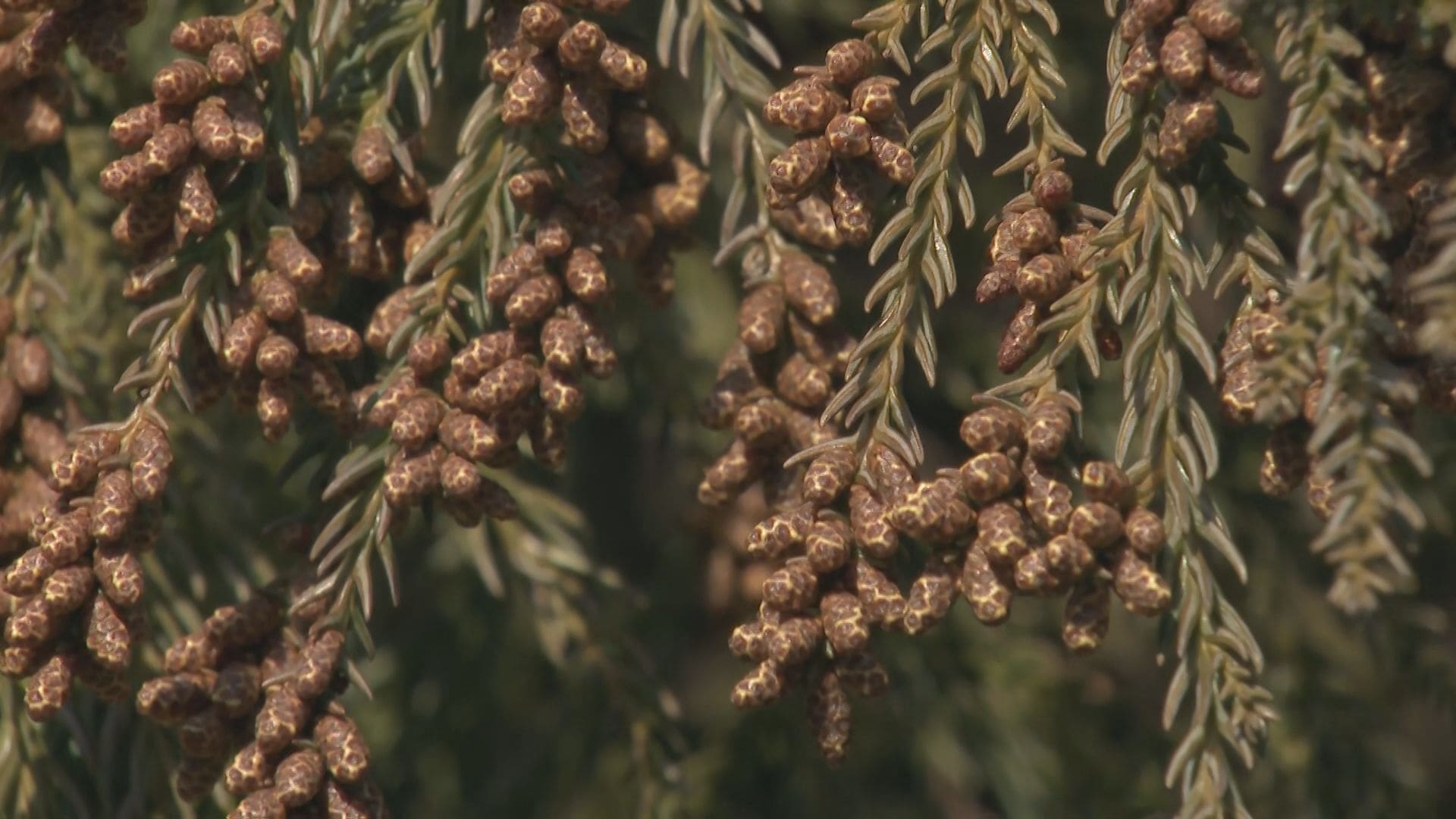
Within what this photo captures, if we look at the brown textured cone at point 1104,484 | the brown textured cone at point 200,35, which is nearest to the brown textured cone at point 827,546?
the brown textured cone at point 1104,484

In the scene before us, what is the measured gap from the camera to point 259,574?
6.53 ft

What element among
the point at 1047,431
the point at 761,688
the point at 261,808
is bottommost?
the point at 261,808

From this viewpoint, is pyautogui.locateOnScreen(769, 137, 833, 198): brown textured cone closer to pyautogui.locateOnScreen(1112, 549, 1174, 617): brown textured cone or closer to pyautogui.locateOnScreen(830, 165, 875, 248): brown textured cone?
pyautogui.locateOnScreen(830, 165, 875, 248): brown textured cone

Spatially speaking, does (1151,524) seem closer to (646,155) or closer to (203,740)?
(646,155)

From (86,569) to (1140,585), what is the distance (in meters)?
0.97

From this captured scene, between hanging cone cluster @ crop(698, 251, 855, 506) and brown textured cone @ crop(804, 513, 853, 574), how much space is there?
157 millimetres

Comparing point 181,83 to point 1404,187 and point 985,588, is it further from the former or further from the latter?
point 1404,187

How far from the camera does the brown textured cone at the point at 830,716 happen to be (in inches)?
52.9

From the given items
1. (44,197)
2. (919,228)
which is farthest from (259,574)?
(919,228)

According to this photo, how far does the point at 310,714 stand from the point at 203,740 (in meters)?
0.10

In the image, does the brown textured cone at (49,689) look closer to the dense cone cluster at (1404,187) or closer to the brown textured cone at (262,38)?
the brown textured cone at (262,38)

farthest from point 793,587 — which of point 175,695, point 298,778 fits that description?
point 175,695

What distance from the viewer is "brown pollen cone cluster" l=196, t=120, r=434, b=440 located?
1.39 metres

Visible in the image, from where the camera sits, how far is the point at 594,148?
4.72 ft
